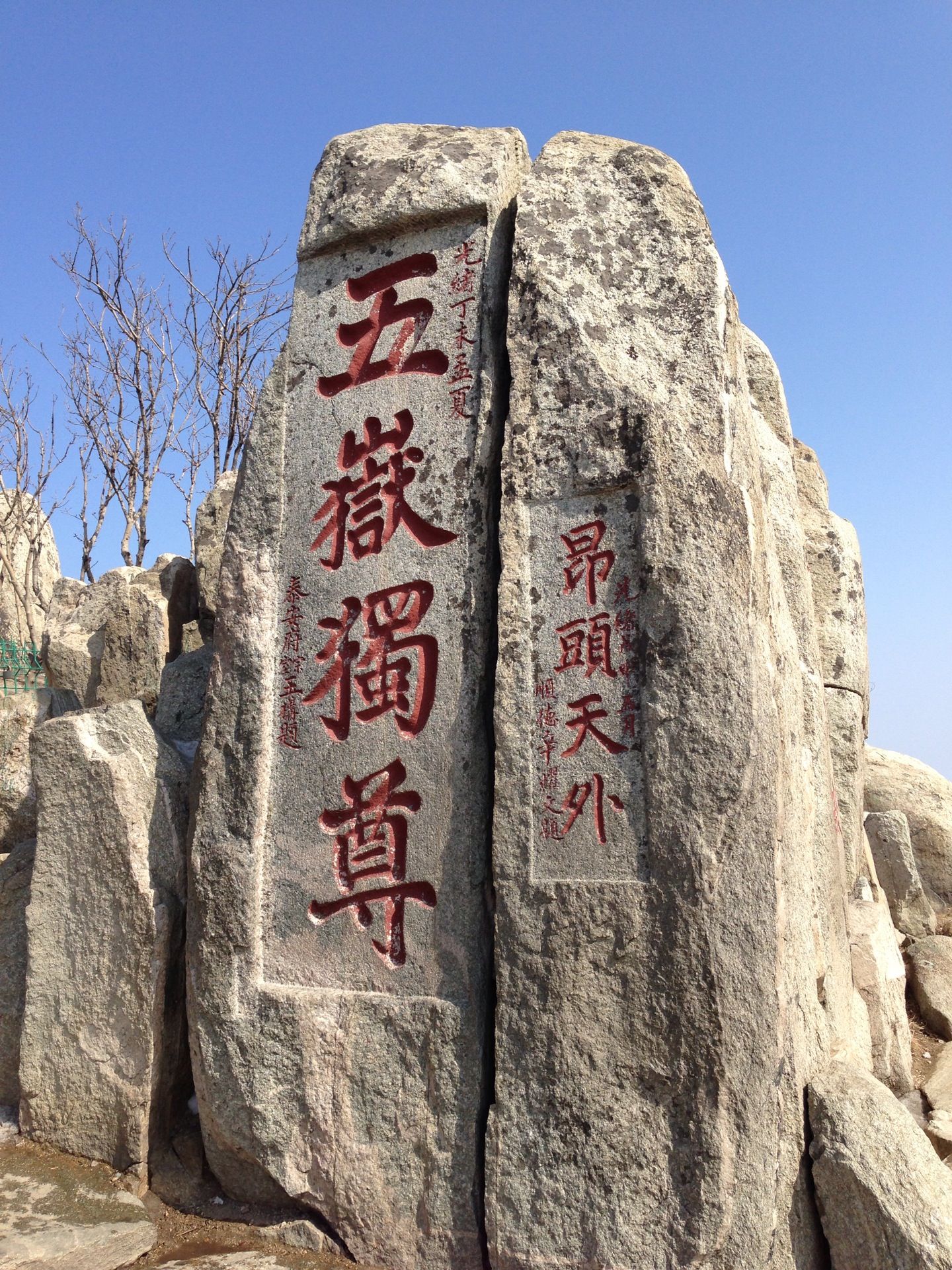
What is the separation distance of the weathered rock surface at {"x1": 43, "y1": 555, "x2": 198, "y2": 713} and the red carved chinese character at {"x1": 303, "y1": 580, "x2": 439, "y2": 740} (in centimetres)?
222

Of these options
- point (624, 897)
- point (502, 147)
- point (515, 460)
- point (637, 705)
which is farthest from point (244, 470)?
point (624, 897)

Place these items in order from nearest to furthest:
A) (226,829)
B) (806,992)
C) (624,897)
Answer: (624,897) → (806,992) → (226,829)

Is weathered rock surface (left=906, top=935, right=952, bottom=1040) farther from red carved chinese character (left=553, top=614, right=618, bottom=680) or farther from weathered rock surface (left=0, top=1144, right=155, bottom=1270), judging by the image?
weathered rock surface (left=0, top=1144, right=155, bottom=1270)

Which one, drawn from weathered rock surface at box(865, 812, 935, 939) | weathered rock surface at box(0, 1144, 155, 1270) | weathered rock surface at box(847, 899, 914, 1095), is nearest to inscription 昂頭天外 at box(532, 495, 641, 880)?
weathered rock surface at box(0, 1144, 155, 1270)

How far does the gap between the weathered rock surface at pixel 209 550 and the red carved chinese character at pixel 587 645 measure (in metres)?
3.03

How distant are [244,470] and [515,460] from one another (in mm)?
1223

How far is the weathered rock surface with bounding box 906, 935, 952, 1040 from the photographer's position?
18.3ft

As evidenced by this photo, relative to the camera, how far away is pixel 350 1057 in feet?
11.0

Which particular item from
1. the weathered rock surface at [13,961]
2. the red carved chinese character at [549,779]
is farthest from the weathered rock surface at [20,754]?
the red carved chinese character at [549,779]

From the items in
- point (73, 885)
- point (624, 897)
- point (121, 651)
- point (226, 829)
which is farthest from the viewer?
point (121, 651)

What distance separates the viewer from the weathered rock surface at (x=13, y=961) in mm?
4191

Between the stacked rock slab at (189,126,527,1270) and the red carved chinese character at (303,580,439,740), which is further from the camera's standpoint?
the red carved chinese character at (303,580,439,740)

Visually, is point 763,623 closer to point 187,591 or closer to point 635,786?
point 635,786

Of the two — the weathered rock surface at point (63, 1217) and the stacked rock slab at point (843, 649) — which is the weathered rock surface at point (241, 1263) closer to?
the weathered rock surface at point (63, 1217)
